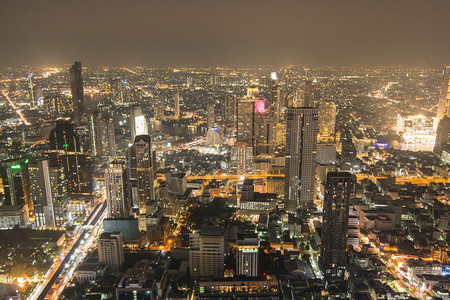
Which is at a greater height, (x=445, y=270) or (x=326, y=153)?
(x=326, y=153)

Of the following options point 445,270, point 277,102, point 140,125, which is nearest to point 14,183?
point 140,125

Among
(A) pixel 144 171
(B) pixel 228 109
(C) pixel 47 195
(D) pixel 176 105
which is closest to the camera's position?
(C) pixel 47 195

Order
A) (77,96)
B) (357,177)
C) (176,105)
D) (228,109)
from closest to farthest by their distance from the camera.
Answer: (357,177) → (77,96) → (228,109) → (176,105)

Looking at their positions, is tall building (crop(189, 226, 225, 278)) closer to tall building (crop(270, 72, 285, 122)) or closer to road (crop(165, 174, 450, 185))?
road (crop(165, 174, 450, 185))

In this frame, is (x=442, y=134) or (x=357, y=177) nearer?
(x=357, y=177)

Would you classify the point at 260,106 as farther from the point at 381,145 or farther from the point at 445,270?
the point at 445,270

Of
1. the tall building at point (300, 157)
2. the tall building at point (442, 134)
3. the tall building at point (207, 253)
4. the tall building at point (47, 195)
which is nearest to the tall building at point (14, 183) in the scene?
the tall building at point (47, 195)

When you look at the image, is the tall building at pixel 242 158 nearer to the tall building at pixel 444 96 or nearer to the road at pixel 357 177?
the road at pixel 357 177

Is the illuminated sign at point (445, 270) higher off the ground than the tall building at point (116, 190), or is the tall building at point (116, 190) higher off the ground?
the tall building at point (116, 190)

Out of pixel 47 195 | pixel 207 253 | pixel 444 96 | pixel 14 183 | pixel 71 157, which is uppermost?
pixel 444 96
